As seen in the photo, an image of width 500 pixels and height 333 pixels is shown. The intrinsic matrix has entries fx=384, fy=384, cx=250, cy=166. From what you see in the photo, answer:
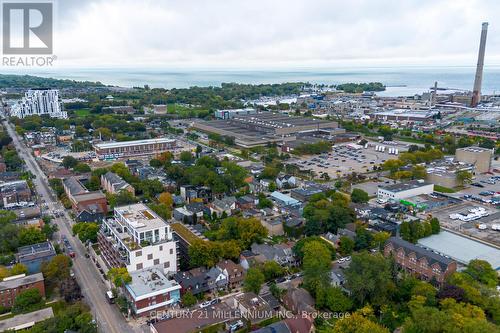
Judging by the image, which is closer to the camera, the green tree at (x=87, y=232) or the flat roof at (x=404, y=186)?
the green tree at (x=87, y=232)

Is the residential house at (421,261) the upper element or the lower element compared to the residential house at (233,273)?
upper

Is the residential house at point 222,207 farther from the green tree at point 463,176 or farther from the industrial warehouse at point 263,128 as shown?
the industrial warehouse at point 263,128

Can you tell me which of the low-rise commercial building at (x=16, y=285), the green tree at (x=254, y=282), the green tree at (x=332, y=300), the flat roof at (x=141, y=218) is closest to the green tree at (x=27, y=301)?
the low-rise commercial building at (x=16, y=285)

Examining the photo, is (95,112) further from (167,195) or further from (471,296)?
(471,296)

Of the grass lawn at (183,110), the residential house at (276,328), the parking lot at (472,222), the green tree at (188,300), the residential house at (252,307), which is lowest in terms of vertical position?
the green tree at (188,300)

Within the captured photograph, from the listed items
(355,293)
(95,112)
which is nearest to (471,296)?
(355,293)

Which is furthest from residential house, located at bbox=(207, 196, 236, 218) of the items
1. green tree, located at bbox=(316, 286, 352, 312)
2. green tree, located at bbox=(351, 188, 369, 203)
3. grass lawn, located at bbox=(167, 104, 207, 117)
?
grass lawn, located at bbox=(167, 104, 207, 117)
